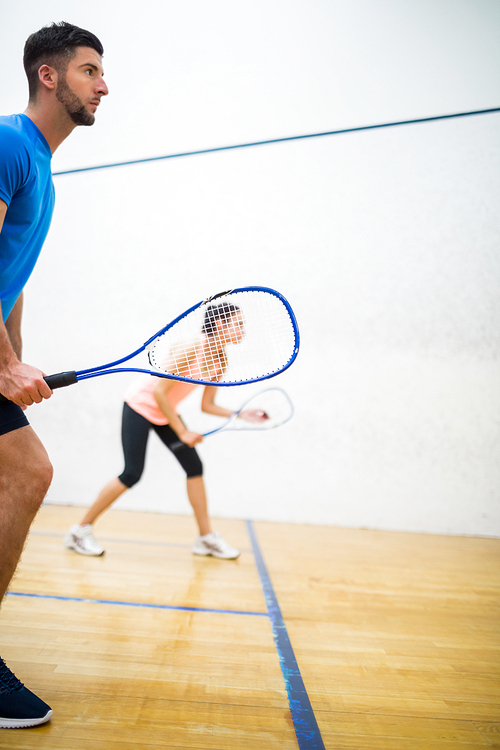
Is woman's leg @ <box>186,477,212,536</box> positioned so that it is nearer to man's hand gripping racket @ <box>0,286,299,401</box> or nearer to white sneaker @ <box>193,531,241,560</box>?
white sneaker @ <box>193,531,241,560</box>

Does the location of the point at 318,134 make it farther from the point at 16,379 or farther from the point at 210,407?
the point at 16,379

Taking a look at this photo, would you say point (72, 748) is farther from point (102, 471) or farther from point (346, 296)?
point (346, 296)

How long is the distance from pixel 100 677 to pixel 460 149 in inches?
156

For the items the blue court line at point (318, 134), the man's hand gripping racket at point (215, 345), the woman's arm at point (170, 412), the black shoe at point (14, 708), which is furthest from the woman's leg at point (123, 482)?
the blue court line at point (318, 134)

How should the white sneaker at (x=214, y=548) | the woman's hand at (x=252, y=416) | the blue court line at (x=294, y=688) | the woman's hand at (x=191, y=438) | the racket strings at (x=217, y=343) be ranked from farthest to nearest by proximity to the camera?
1. the white sneaker at (x=214, y=548)
2. the woman's hand at (x=252, y=416)
3. the woman's hand at (x=191, y=438)
4. the racket strings at (x=217, y=343)
5. the blue court line at (x=294, y=688)

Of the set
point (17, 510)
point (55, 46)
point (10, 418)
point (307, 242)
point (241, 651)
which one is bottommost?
point (241, 651)

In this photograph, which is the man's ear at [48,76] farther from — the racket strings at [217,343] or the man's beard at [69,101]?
the racket strings at [217,343]

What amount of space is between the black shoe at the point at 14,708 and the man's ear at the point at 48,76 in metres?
1.02

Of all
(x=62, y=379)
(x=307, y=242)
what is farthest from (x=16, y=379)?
(x=307, y=242)

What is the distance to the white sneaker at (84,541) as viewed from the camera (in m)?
2.08

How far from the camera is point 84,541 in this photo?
2.09 meters

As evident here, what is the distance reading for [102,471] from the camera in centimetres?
354

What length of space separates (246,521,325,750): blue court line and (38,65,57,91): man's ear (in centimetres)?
126

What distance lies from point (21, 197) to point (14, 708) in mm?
864
